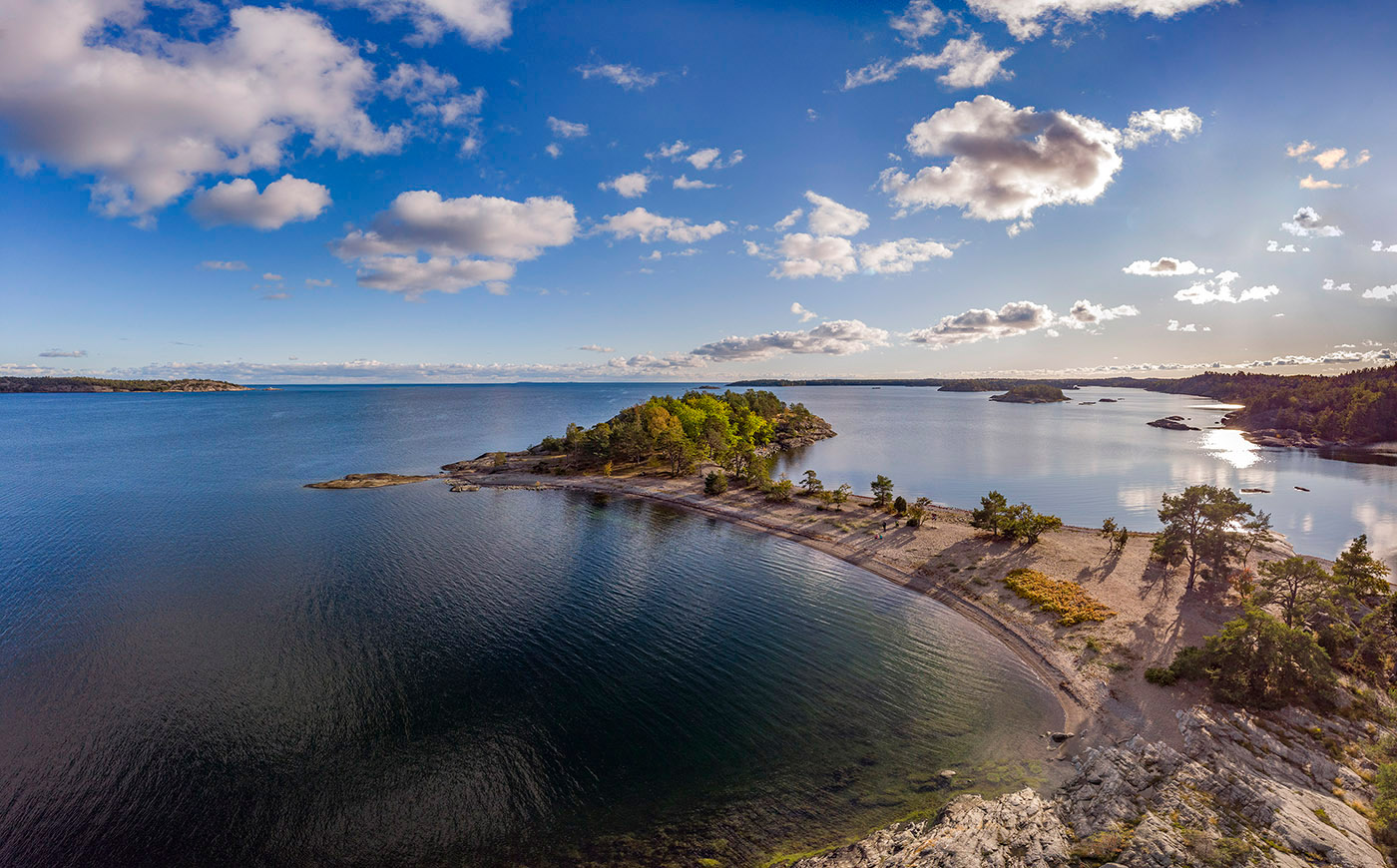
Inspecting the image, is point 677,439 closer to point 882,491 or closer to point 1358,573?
point 882,491

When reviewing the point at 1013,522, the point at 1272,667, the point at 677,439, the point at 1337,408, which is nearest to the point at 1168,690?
the point at 1272,667

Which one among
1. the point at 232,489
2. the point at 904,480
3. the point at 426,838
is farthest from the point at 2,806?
the point at 904,480

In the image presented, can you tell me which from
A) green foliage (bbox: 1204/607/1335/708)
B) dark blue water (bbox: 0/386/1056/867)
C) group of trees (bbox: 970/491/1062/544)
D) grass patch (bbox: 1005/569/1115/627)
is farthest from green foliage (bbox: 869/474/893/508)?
green foliage (bbox: 1204/607/1335/708)

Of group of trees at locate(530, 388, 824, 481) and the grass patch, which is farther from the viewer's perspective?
group of trees at locate(530, 388, 824, 481)

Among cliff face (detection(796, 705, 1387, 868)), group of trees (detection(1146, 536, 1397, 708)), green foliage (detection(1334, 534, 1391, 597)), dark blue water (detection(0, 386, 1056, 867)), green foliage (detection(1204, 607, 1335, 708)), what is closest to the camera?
cliff face (detection(796, 705, 1387, 868))

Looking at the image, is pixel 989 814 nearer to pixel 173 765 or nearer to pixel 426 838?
pixel 426 838

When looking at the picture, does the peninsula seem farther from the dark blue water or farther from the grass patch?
the dark blue water
